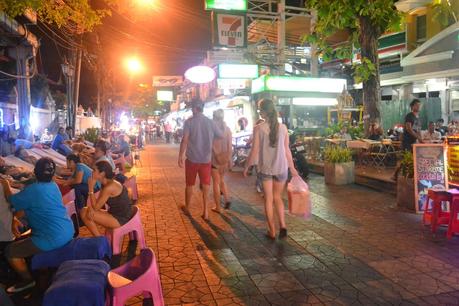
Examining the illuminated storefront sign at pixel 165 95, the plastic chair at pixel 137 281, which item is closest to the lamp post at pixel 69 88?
the plastic chair at pixel 137 281

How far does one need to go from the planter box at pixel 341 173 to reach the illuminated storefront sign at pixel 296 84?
242 inches

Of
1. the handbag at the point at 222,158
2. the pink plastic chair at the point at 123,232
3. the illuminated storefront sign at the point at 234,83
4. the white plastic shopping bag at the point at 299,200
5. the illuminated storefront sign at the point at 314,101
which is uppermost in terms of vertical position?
the illuminated storefront sign at the point at 234,83

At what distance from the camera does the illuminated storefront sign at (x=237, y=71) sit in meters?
19.4

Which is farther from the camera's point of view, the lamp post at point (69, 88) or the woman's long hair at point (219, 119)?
the lamp post at point (69, 88)

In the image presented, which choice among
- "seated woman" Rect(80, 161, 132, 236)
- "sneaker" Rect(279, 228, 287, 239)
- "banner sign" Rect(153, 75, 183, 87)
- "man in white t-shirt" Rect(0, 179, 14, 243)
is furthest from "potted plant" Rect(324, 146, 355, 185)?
"banner sign" Rect(153, 75, 183, 87)

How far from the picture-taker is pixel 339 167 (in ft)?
33.8

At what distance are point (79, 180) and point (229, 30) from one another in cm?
1250

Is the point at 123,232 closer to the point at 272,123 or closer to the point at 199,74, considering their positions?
the point at 272,123

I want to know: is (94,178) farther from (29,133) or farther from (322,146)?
(322,146)

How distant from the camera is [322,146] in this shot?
1419cm

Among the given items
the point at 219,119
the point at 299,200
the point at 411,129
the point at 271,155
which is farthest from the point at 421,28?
the point at 299,200

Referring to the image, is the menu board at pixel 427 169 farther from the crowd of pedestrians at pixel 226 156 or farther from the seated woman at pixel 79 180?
the seated woman at pixel 79 180

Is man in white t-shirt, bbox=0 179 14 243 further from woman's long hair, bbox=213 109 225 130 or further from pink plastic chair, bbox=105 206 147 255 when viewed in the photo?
woman's long hair, bbox=213 109 225 130

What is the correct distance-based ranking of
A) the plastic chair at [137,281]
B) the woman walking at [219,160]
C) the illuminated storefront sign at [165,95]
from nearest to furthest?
the plastic chair at [137,281], the woman walking at [219,160], the illuminated storefront sign at [165,95]
